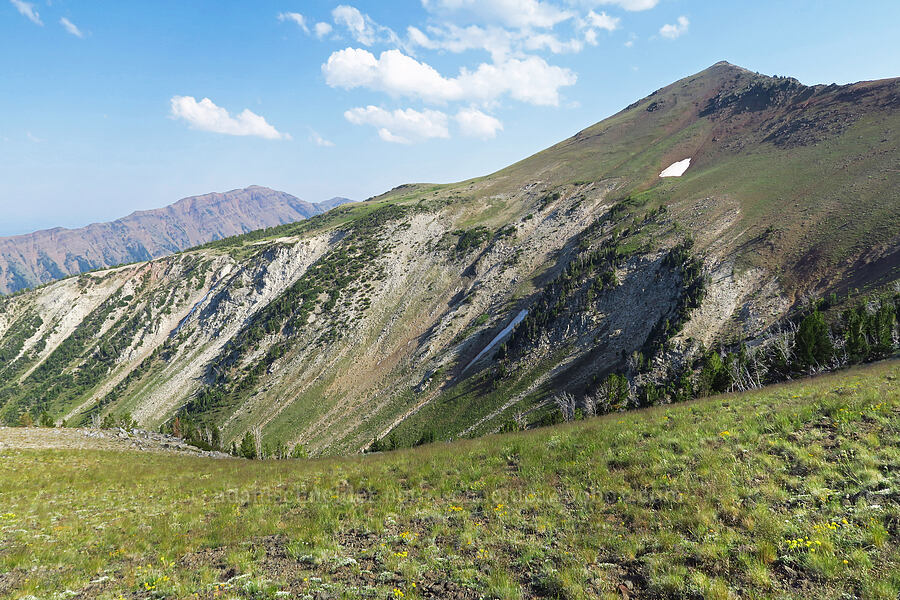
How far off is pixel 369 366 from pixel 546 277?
149 ft

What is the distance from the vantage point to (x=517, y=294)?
86.0m

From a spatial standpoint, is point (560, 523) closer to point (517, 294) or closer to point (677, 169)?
point (517, 294)

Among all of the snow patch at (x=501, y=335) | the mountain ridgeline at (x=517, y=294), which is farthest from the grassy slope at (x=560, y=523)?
the snow patch at (x=501, y=335)

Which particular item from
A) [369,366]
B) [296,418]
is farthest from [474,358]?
[296,418]

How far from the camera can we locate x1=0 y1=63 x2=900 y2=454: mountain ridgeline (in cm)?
5334

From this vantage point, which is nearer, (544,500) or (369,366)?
(544,500)

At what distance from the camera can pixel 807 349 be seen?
124 ft

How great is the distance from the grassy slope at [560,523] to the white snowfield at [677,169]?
107 m

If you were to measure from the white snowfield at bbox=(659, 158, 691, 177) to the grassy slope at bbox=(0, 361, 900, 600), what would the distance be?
107 metres

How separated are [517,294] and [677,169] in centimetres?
6929

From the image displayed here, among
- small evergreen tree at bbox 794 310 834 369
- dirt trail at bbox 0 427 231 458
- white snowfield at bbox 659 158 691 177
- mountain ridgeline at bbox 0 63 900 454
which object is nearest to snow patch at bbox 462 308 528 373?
mountain ridgeline at bbox 0 63 900 454

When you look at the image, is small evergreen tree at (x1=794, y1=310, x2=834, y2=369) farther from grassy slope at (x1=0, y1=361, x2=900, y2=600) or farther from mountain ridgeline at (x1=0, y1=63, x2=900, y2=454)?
grassy slope at (x1=0, y1=361, x2=900, y2=600)

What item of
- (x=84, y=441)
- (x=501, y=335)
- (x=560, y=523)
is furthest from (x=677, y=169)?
(x=84, y=441)

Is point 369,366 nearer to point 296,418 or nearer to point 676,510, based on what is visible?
point 296,418
